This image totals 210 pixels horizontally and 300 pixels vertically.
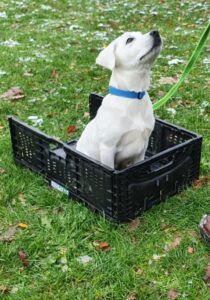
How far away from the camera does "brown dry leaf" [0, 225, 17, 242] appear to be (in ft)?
12.3

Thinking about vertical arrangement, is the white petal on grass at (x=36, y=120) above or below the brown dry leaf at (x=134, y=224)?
above

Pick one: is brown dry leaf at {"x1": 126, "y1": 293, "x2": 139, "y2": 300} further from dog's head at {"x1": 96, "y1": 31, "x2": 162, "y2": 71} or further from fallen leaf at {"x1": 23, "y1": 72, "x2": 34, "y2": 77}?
fallen leaf at {"x1": 23, "y1": 72, "x2": 34, "y2": 77}

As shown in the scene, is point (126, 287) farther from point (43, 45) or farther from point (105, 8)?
point (105, 8)

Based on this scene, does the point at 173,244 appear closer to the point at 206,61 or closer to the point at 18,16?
the point at 206,61

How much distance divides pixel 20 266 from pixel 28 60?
4.54 metres

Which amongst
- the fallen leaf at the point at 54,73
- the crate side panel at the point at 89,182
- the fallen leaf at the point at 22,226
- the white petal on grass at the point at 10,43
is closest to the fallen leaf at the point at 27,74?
the fallen leaf at the point at 54,73

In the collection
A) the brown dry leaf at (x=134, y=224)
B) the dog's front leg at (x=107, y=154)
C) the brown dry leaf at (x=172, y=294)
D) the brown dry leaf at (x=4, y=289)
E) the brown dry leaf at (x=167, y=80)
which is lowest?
the brown dry leaf at (x=4, y=289)

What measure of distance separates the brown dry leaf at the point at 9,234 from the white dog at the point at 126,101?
2.71ft

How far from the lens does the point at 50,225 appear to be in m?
3.88

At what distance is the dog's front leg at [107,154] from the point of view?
3871 mm

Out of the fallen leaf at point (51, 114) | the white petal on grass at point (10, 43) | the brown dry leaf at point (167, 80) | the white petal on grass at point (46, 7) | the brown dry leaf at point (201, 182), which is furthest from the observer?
the white petal on grass at point (46, 7)

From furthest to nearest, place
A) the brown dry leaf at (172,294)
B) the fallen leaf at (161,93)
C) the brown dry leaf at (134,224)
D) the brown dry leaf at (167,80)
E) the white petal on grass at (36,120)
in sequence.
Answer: the brown dry leaf at (167,80)
the fallen leaf at (161,93)
the white petal on grass at (36,120)
the brown dry leaf at (134,224)
the brown dry leaf at (172,294)

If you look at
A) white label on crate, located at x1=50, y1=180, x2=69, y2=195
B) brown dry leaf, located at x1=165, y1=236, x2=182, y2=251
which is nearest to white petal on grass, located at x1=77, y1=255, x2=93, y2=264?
brown dry leaf, located at x1=165, y1=236, x2=182, y2=251

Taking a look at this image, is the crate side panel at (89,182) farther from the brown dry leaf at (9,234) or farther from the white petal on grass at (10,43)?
the white petal on grass at (10,43)
